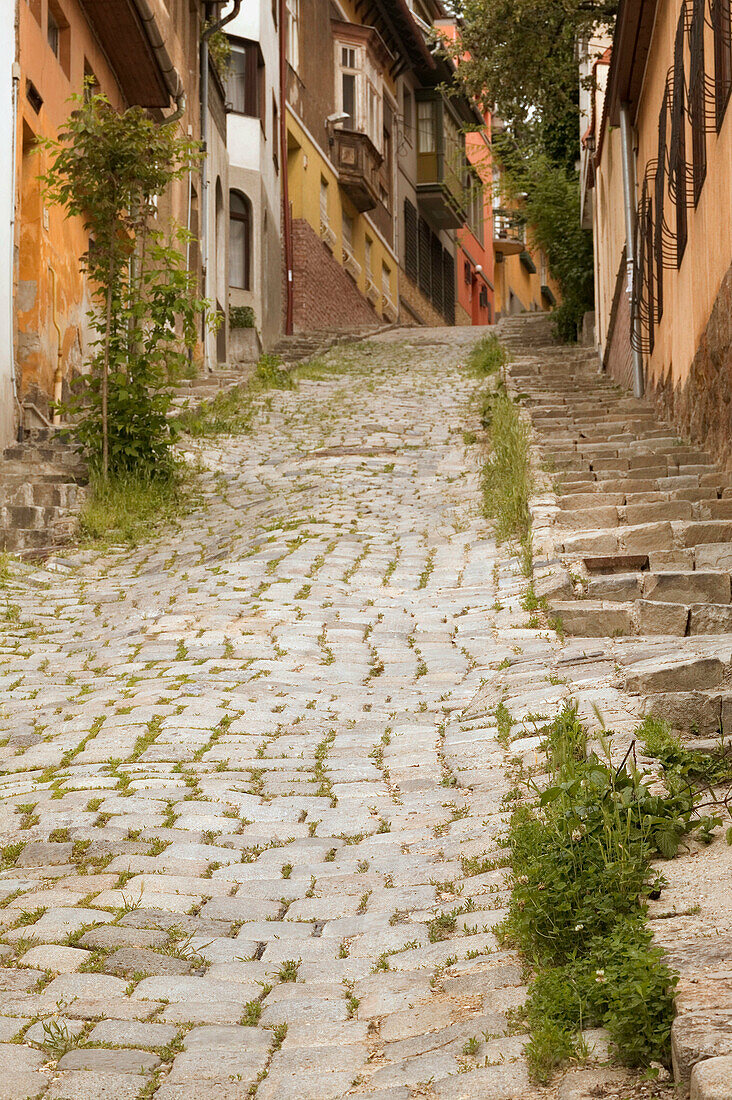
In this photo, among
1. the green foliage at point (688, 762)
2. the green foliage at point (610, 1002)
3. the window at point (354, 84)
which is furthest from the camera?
the window at point (354, 84)

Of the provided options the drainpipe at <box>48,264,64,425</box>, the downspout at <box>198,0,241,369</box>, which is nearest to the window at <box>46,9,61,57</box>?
the drainpipe at <box>48,264,64,425</box>

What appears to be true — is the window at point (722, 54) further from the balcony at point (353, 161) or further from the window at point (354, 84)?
the window at point (354, 84)

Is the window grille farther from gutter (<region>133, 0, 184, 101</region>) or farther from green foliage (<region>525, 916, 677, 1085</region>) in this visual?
green foliage (<region>525, 916, 677, 1085</region>)

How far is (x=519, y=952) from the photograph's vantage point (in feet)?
10.9

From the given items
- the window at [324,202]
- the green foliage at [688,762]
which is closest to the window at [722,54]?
the green foliage at [688,762]

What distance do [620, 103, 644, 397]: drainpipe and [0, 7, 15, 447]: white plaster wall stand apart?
6.33m

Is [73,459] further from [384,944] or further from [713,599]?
[384,944]

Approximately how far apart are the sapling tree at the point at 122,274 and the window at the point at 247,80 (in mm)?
13026

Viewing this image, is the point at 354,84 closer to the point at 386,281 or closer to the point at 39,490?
the point at 386,281

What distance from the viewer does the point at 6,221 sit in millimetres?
11547

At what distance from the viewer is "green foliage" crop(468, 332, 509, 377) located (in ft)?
65.5

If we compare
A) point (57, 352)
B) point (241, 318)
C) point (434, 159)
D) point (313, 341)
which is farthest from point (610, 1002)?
point (434, 159)

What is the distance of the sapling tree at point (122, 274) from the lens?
11312mm

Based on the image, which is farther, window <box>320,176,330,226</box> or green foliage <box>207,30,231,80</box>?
window <box>320,176,330,226</box>
